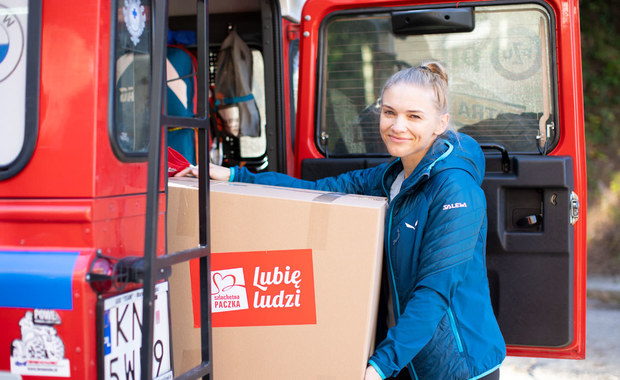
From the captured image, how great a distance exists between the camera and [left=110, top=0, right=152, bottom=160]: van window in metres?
1.79

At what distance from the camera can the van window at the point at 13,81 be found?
1745 millimetres

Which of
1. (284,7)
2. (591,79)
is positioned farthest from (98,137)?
(591,79)

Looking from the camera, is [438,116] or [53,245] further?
[438,116]

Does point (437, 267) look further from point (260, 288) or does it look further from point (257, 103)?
point (257, 103)

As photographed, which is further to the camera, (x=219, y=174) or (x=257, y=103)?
(x=257, y=103)

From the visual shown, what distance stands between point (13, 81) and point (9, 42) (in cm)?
11

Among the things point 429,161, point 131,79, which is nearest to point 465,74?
point 429,161

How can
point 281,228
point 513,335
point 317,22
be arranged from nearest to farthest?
point 281,228 < point 513,335 < point 317,22

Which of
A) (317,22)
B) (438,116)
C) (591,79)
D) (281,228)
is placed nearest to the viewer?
(281,228)

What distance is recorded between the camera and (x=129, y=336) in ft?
5.90

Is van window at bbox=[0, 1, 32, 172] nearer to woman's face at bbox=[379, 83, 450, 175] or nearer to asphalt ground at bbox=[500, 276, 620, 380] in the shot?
woman's face at bbox=[379, 83, 450, 175]

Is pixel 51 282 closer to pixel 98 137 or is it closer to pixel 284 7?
pixel 98 137

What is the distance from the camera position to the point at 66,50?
172cm

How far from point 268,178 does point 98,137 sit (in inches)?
35.8
